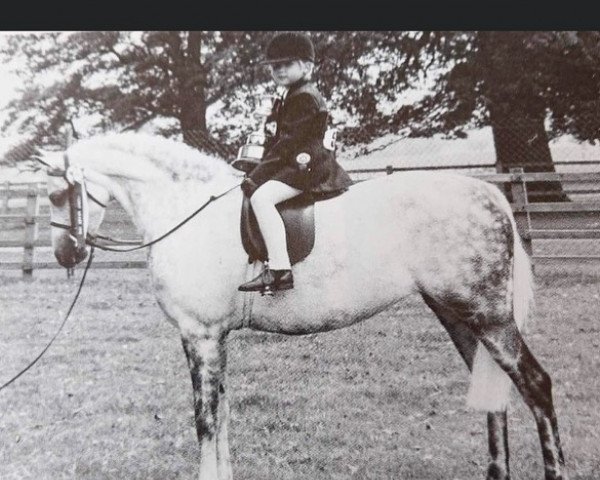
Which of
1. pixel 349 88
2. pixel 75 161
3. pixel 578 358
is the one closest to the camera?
pixel 75 161

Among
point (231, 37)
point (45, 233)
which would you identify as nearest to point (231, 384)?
point (45, 233)

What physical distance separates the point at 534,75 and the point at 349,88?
3.15 feet

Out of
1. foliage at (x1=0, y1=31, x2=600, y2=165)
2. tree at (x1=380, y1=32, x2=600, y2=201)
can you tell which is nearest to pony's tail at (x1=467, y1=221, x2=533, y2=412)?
tree at (x1=380, y1=32, x2=600, y2=201)

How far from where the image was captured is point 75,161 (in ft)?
9.00

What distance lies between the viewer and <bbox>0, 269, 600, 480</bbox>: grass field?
112 inches

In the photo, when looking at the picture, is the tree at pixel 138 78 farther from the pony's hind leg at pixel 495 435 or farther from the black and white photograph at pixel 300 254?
the pony's hind leg at pixel 495 435

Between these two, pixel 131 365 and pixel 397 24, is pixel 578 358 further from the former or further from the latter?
pixel 131 365

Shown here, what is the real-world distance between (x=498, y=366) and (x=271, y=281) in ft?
3.52

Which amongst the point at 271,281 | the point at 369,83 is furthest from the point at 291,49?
the point at 271,281

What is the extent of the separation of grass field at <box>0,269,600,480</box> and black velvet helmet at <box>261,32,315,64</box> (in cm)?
126

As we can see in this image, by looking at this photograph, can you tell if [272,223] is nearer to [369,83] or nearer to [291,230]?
[291,230]

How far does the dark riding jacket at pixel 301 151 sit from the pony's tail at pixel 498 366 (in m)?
0.89

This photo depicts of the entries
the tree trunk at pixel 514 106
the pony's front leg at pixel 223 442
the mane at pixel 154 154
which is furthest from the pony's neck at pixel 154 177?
the tree trunk at pixel 514 106

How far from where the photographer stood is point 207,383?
8.67 feet
